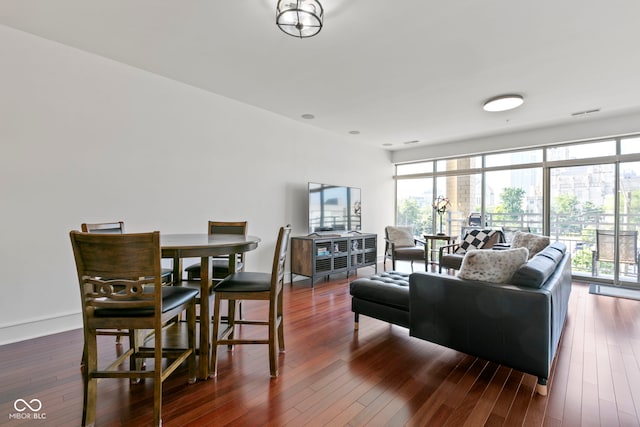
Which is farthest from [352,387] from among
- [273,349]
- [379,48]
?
[379,48]

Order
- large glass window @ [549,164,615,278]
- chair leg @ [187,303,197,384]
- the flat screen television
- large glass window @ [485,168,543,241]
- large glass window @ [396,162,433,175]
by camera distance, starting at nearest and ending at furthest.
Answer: chair leg @ [187,303,197,384] < large glass window @ [549,164,615,278] < the flat screen television < large glass window @ [485,168,543,241] < large glass window @ [396,162,433,175]

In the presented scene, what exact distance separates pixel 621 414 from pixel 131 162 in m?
4.19

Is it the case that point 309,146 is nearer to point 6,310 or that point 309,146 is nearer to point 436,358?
point 436,358

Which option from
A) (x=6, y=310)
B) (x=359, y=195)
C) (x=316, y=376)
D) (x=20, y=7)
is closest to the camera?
(x=316, y=376)

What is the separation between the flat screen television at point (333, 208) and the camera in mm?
4723

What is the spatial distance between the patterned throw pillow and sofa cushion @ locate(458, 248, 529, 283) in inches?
117

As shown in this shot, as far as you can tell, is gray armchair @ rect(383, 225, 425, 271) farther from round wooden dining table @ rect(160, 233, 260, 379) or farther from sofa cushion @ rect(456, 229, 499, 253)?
round wooden dining table @ rect(160, 233, 260, 379)

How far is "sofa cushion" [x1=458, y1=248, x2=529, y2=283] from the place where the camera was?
2.03 meters

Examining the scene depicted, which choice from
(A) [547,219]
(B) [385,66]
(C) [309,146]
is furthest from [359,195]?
(A) [547,219]

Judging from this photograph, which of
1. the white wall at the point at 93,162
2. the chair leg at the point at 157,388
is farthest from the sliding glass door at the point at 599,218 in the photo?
the chair leg at the point at 157,388

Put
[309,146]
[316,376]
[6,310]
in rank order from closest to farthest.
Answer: [316,376] < [6,310] < [309,146]

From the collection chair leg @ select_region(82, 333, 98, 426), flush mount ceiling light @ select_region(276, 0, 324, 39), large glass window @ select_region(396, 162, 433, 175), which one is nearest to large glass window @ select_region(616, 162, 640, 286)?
large glass window @ select_region(396, 162, 433, 175)

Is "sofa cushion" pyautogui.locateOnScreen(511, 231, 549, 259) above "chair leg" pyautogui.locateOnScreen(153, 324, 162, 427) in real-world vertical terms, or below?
above

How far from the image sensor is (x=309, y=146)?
4.94 metres
